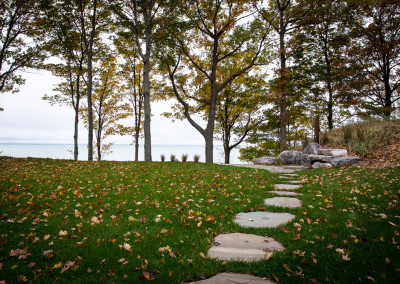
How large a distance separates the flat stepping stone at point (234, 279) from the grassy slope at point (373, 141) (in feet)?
28.6

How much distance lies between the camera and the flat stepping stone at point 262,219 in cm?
348

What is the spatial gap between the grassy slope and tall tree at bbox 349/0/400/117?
181 inches

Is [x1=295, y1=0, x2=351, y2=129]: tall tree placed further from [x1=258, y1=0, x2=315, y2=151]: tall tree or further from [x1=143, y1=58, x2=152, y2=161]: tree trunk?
[x1=143, y1=58, x2=152, y2=161]: tree trunk

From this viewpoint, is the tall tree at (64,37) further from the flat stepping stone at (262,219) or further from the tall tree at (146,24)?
the flat stepping stone at (262,219)

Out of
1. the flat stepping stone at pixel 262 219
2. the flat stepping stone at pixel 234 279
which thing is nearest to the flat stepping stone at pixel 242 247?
the flat stepping stone at pixel 234 279

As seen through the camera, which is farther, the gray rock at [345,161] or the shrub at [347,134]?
the shrub at [347,134]

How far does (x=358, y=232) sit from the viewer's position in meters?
2.96

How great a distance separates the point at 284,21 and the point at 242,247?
17.1 m

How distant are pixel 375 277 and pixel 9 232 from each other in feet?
14.4

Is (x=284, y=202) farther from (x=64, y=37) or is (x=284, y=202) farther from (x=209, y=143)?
(x=64, y=37)

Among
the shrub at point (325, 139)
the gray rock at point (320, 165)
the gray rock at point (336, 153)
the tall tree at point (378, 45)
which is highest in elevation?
the tall tree at point (378, 45)

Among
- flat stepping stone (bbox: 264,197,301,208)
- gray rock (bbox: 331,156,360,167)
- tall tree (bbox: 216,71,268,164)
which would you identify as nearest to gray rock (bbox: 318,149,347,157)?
gray rock (bbox: 331,156,360,167)

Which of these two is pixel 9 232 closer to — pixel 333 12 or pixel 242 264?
pixel 242 264

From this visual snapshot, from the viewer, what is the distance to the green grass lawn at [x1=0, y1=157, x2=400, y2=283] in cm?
220
